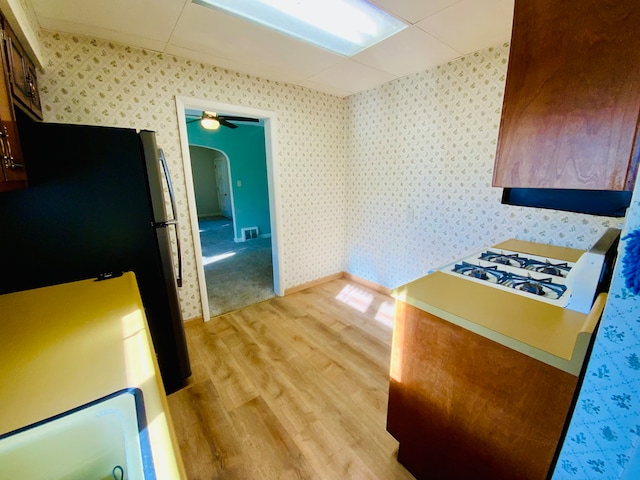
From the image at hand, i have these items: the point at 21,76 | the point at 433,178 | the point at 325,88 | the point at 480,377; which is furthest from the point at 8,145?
the point at 433,178

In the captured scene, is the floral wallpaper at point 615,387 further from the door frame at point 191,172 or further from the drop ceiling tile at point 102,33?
the drop ceiling tile at point 102,33

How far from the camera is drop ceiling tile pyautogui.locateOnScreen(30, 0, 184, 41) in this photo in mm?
1448

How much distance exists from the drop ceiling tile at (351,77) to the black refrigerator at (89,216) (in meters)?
1.81

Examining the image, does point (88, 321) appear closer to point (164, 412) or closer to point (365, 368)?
point (164, 412)

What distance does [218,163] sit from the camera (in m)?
9.05

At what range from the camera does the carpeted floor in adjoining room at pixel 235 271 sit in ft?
10.3

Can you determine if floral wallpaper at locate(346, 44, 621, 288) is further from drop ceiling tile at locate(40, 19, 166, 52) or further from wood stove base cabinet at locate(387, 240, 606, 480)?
drop ceiling tile at locate(40, 19, 166, 52)

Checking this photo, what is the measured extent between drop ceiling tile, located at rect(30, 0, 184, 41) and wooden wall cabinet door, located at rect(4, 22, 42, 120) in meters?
0.30

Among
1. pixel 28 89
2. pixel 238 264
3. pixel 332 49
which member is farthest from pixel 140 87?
pixel 238 264

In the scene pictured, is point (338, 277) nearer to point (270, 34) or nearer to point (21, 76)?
point (270, 34)

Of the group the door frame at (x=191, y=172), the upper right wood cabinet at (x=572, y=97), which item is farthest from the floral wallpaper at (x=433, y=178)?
the upper right wood cabinet at (x=572, y=97)

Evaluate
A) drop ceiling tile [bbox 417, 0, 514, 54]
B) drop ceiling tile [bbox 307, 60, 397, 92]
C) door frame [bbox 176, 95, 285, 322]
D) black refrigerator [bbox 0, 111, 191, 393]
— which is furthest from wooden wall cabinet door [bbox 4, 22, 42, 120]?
drop ceiling tile [bbox 417, 0, 514, 54]

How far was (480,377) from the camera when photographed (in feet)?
3.12

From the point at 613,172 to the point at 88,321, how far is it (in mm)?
1817
